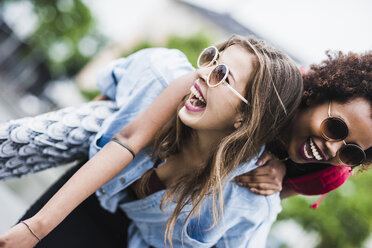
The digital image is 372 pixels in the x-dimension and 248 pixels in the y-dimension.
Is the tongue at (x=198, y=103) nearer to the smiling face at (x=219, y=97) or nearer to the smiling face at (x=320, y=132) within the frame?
the smiling face at (x=219, y=97)

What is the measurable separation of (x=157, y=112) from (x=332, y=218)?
6.27m

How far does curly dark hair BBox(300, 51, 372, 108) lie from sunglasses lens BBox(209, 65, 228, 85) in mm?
758

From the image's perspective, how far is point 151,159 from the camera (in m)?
2.03

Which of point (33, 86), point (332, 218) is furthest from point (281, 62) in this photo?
point (33, 86)

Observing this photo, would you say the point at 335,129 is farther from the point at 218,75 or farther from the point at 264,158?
the point at 218,75

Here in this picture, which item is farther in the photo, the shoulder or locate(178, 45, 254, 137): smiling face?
the shoulder

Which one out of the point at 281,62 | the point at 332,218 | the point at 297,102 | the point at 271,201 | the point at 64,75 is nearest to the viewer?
the point at 281,62

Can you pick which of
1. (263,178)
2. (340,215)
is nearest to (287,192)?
(263,178)

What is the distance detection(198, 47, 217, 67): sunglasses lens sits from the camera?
190 cm

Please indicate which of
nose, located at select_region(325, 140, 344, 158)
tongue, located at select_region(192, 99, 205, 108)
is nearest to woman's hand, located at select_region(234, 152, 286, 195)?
nose, located at select_region(325, 140, 344, 158)

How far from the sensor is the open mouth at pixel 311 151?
1987 millimetres

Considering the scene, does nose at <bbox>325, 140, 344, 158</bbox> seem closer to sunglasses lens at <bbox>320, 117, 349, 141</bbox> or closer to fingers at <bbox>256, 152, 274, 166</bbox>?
sunglasses lens at <bbox>320, 117, 349, 141</bbox>

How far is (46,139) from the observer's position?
191 centimetres

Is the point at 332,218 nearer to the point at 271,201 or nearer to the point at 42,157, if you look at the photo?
the point at 271,201
